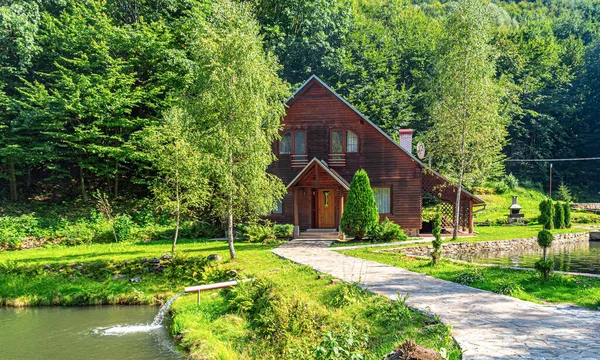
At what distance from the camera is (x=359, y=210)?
68.8 feet

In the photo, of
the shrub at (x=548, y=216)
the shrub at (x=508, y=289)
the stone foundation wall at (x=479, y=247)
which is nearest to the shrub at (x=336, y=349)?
the shrub at (x=508, y=289)

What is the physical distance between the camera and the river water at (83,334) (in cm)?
1010

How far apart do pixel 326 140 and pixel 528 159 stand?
36.0 m

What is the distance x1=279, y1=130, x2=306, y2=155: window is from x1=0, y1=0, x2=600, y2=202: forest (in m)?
4.65

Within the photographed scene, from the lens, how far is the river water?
33.1 ft

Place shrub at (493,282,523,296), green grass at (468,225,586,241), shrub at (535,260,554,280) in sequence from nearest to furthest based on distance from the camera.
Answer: shrub at (493,282,523,296), shrub at (535,260,554,280), green grass at (468,225,586,241)

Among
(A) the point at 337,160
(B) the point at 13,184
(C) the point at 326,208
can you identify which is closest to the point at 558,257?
(C) the point at 326,208

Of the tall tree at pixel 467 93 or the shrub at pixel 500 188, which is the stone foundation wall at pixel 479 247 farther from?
the shrub at pixel 500 188

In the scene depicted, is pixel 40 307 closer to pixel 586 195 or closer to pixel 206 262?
pixel 206 262

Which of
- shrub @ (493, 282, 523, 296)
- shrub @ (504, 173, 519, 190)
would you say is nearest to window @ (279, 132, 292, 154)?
shrub @ (493, 282, 523, 296)

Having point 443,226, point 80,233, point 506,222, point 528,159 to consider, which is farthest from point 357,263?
point 528,159

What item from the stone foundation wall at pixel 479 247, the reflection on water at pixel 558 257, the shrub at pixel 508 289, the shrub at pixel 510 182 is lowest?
the reflection on water at pixel 558 257

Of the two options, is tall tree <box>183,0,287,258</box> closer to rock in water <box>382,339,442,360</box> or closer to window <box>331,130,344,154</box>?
window <box>331,130,344,154</box>

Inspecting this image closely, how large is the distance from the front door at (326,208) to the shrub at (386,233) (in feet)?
13.0
